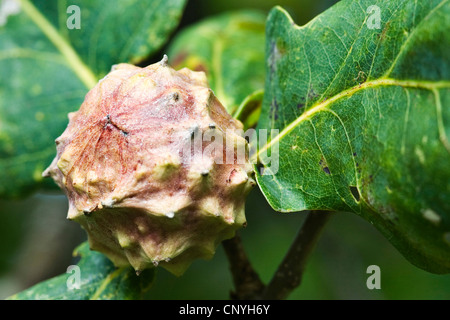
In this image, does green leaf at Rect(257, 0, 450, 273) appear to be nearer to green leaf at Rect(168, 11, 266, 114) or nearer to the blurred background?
green leaf at Rect(168, 11, 266, 114)

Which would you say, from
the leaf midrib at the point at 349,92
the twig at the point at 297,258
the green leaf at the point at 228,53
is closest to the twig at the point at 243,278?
the twig at the point at 297,258

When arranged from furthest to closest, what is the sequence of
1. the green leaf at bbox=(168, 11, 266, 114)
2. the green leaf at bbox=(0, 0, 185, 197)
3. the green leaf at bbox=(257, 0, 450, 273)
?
the green leaf at bbox=(168, 11, 266, 114)
the green leaf at bbox=(0, 0, 185, 197)
the green leaf at bbox=(257, 0, 450, 273)

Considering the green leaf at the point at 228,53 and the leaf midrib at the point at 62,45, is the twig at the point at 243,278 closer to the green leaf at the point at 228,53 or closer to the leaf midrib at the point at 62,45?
the green leaf at the point at 228,53

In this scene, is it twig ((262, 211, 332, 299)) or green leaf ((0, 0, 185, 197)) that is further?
green leaf ((0, 0, 185, 197))

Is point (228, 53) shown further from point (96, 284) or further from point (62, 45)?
point (96, 284)

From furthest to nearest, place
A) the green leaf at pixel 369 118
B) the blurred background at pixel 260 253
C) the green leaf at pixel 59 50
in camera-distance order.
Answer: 1. the blurred background at pixel 260 253
2. the green leaf at pixel 59 50
3. the green leaf at pixel 369 118

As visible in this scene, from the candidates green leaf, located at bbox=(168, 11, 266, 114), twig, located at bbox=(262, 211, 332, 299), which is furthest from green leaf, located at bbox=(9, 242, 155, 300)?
green leaf, located at bbox=(168, 11, 266, 114)
